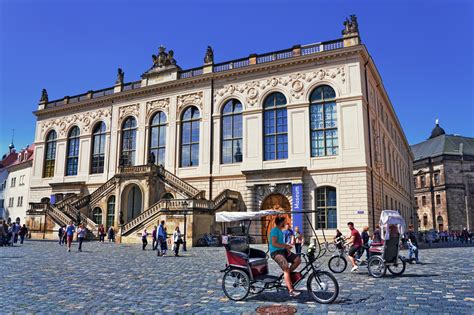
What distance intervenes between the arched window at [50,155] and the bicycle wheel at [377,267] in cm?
3868

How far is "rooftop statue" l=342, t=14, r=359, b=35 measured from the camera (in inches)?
1142

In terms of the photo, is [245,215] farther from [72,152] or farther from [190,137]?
[72,152]

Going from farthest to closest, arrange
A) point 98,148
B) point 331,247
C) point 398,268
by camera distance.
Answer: point 98,148 → point 331,247 → point 398,268

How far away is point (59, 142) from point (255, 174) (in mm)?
23972

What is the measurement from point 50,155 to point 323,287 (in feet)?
136

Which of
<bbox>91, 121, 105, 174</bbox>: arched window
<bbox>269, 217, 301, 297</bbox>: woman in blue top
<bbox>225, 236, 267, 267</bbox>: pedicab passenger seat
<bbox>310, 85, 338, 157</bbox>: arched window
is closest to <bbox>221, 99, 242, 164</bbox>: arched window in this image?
<bbox>310, 85, 338, 157</bbox>: arched window

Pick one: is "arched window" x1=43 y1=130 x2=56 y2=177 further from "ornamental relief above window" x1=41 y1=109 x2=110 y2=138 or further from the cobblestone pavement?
the cobblestone pavement

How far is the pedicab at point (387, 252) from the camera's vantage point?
11.7m

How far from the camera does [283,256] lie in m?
8.36

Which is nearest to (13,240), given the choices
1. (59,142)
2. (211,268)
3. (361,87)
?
(59,142)

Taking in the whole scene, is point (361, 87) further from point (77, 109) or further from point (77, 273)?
point (77, 109)

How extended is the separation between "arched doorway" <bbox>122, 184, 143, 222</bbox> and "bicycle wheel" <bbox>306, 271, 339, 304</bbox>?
1046 inches

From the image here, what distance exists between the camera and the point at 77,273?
1239cm

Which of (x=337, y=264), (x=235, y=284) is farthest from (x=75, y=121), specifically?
(x=235, y=284)
